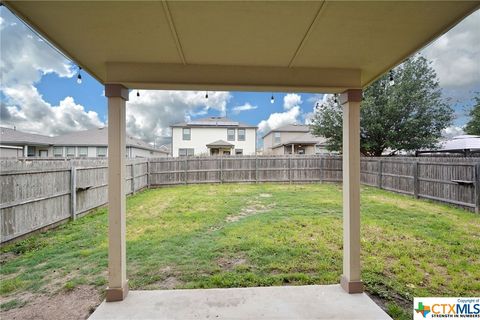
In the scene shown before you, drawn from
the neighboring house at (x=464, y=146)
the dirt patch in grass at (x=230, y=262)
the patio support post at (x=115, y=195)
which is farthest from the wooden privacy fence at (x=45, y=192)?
the neighboring house at (x=464, y=146)

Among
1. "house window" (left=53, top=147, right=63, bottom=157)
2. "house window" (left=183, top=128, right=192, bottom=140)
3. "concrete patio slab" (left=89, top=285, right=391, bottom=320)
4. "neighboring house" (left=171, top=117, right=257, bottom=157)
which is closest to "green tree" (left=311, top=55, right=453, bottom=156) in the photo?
"neighboring house" (left=171, top=117, right=257, bottom=157)

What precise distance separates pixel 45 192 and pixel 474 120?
2229 centimetres

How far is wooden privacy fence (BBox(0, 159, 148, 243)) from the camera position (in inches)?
167

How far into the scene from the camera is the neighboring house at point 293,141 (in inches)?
906

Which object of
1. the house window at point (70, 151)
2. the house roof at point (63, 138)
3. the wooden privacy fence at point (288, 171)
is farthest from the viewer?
the house window at point (70, 151)

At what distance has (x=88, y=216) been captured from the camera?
253 inches

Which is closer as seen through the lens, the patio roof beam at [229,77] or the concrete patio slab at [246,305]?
the concrete patio slab at [246,305]

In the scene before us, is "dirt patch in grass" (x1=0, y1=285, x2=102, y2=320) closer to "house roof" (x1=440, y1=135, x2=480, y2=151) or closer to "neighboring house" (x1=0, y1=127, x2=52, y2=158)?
"house roof" (x1=440, y1=135, x2=480, y2=151)

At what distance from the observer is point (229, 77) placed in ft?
8.87

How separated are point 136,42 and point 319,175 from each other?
40.1 feet

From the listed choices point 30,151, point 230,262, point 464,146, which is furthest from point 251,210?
point 30,151

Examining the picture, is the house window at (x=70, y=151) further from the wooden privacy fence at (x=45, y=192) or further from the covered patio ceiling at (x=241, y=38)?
the covered patio ceiling at (x=241, y=38)

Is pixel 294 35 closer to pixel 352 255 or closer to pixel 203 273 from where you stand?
pixel 352 255

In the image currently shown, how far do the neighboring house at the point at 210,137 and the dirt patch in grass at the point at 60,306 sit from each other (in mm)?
19749
